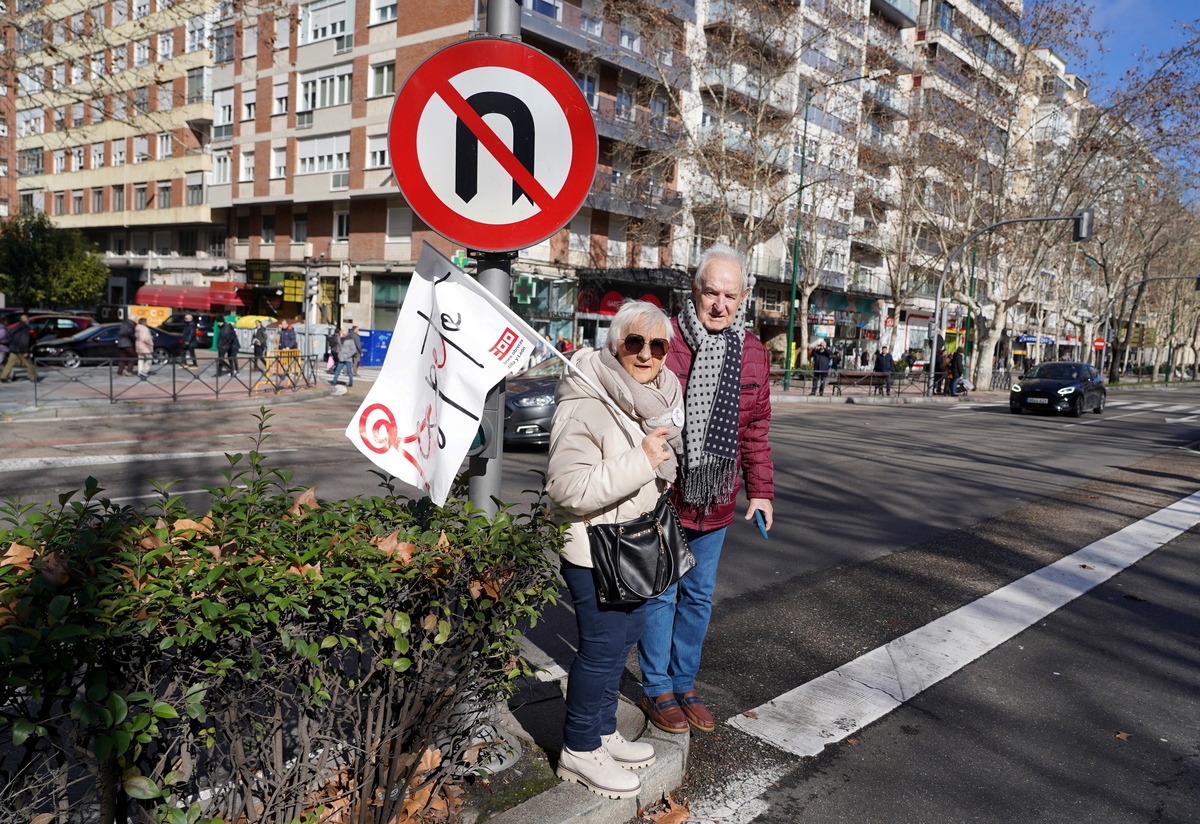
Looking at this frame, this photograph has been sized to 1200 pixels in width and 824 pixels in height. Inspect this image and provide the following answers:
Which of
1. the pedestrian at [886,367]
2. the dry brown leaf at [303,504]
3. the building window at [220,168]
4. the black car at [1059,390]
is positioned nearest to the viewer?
the dry brown leaf at [303,504]

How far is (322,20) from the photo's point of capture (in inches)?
1366

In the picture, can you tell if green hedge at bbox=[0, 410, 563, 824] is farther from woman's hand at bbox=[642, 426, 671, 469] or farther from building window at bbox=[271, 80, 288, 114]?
building window at bbox=[271, 80, 288, 114]

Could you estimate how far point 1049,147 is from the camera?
105 ft

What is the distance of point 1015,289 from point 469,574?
37.4 metres

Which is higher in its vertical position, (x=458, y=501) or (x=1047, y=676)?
(x=458, y=501)

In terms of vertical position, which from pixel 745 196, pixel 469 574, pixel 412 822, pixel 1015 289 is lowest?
pixel 412 822

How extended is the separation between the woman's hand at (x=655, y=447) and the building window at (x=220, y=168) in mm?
42937

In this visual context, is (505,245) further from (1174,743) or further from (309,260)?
(309,260)

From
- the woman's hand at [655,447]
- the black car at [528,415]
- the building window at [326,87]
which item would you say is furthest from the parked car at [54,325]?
the woman's hand at [655,447]

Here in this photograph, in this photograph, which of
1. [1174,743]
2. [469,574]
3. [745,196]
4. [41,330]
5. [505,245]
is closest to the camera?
[469,574]

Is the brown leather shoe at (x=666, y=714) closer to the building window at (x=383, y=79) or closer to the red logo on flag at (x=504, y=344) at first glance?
the red logo on flag at (x=504, y=344)

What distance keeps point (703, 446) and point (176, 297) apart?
42.6 m

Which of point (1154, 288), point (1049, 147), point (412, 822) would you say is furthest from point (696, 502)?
point (1154, 288)

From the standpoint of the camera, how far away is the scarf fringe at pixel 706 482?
10.6 ft
